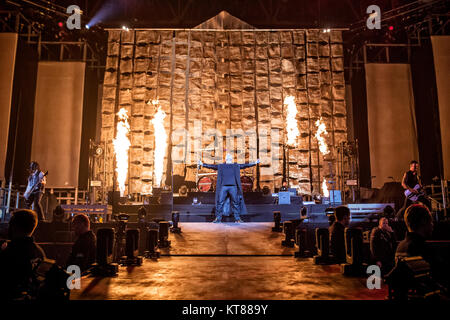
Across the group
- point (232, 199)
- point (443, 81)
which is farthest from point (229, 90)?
point (443, 81)

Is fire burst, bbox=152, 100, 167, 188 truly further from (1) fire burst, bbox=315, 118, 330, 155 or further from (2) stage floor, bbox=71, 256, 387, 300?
(2) stage floor, bbox=71, 256, 387, 300

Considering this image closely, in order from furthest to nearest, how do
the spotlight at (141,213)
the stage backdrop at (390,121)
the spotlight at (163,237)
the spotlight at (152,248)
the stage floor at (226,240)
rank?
1. the stage backdrop at (390,121)
2. the spotlight at (141,213)
3. the spotlight at (163,237)
4. the stage floor at (226,240)
5. the spotlight at (152,248)

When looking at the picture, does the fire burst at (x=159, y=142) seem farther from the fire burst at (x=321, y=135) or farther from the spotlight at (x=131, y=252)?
the spotlight at (x=131, y=252)

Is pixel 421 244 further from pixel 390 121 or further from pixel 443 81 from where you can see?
pixel 390 121

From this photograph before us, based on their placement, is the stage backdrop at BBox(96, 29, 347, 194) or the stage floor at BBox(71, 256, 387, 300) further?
the stage backdrop at BBox(96, 29, 347, 194)

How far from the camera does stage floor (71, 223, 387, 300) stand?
317 cm

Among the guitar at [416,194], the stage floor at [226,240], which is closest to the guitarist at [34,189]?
the stage floor at [226,240]

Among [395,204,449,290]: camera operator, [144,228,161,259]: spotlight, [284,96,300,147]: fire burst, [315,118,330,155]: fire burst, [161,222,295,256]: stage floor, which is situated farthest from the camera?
[284,96,300,147]: fire burst

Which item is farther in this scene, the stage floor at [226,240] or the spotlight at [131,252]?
the stage floor at [226,240]

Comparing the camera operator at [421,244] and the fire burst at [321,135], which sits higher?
the fire burst at [321,135]

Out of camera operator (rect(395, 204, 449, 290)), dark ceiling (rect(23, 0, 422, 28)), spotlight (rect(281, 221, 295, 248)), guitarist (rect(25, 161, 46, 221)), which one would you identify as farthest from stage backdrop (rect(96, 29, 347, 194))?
camera operator (rect(395, 204, 449, 290))

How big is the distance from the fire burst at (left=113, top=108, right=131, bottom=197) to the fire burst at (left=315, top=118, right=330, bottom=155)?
754cm

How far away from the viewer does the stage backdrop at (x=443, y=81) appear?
1299 centimetres

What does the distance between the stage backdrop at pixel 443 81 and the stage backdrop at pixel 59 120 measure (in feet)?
44.6
